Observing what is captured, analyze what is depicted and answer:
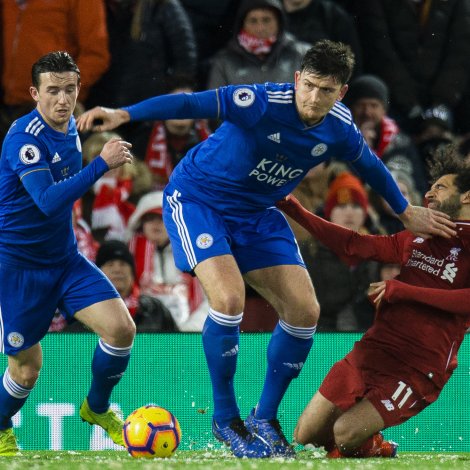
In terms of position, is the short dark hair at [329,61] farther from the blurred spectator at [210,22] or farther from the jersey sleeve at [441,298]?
the blurred spectator at [210,22]

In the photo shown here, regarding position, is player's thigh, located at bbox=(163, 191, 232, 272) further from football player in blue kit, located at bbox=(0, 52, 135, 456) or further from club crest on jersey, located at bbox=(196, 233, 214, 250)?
football player in blue kit, located at bbox=(0, 52, 135, 456)

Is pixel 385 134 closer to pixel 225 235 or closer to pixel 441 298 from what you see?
pixel 441 298

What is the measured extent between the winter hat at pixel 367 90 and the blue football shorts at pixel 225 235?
342cm

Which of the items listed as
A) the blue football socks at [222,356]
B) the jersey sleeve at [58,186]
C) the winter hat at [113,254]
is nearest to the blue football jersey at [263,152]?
the jersey sleeve at [58,186]

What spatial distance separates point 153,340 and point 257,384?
794 millimetres

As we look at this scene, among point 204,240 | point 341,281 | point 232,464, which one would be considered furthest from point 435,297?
point 341,281

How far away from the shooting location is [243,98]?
242 inches

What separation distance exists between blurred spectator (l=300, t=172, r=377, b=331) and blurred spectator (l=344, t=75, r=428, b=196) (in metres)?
0.76

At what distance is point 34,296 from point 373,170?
210cm

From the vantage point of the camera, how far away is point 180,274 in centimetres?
876

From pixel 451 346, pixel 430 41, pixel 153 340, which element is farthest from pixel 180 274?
pixel 430 41

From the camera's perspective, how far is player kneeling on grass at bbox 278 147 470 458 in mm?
6777

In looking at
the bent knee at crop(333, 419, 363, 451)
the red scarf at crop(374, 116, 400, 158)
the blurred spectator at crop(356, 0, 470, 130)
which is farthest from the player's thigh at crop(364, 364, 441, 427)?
the blurred spectator at crop(356, 0, 470, 130)

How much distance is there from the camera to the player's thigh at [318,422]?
698 centimetres
